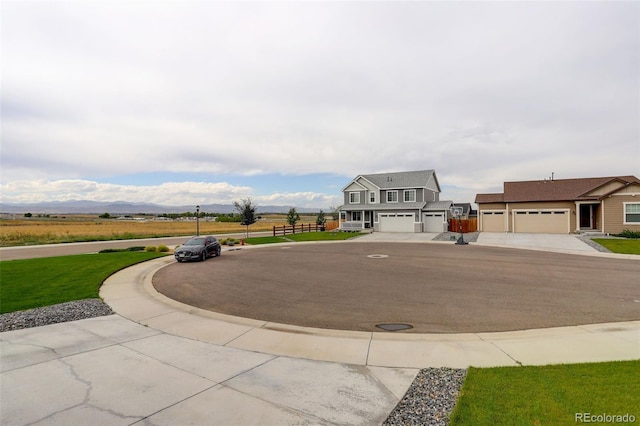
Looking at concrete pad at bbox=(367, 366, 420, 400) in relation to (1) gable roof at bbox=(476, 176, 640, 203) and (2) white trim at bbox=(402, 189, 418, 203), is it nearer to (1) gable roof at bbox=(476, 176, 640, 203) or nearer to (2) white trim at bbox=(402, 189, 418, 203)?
(1) gable roof at bbox=(476, 176, 640, 203)

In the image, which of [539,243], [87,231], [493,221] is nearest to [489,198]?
[493,221]

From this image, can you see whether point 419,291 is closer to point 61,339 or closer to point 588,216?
point 61,339

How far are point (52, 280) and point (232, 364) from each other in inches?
469

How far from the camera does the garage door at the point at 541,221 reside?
35.3 meters

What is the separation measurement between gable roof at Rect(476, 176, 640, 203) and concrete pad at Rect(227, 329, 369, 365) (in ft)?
122

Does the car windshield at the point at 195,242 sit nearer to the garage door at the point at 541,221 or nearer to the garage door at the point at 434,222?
the garage door at the point at 434,222

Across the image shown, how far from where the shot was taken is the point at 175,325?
8.48 metres

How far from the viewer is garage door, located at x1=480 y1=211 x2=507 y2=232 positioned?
38.3 m

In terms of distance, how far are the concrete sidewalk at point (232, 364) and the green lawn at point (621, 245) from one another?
20156 mm

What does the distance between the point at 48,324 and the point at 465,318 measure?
439 inches

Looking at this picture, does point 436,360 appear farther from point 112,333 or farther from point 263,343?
point 112,333

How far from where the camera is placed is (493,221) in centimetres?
3875

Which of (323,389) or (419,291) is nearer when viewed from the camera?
(323,389)

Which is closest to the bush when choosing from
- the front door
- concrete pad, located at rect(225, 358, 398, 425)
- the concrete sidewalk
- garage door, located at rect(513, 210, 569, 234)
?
the front door
